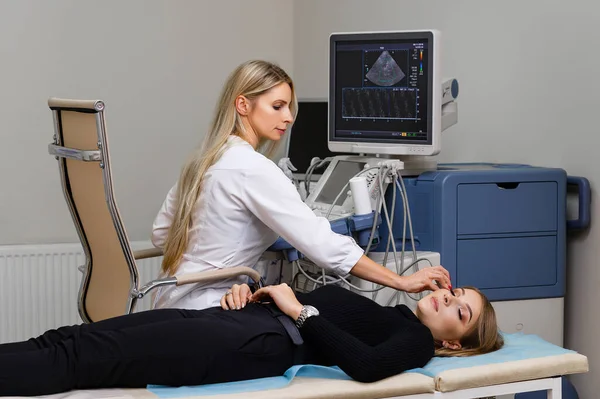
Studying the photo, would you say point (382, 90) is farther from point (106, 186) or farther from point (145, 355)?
point (145, 355)

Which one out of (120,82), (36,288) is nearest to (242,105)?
(120,82)

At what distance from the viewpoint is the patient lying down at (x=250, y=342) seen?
74.0 inches

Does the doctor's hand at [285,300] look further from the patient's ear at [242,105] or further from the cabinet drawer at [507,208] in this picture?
the cabinet drawer at [507,208]

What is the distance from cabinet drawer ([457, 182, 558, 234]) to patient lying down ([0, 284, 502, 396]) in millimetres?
447

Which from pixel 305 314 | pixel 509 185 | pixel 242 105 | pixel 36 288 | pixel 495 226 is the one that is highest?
pixel 242 105

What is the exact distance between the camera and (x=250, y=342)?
1.99m

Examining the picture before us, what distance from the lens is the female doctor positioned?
2.24 metres

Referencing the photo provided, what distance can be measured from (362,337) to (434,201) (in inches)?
25.5

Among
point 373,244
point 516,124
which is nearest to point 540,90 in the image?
point 516,124

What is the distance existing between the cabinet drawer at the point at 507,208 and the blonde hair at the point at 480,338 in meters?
0.47

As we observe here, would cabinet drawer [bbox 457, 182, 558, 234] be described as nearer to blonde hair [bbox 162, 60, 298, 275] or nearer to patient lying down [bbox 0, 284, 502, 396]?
patient lying down [bbox 0, 284, 502, 396]

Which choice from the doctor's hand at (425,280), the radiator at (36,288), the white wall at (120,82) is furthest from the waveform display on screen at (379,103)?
the radiator at (36,288)

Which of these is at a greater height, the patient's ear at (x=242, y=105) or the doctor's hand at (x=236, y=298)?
the patient's ear at (x=242, y=105)

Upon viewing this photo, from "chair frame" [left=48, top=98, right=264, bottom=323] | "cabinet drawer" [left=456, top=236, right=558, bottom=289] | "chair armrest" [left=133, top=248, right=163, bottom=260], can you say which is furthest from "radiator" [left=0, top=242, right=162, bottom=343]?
"cabinet drawer" [left=456, top=236, right=558, bottom=289]
